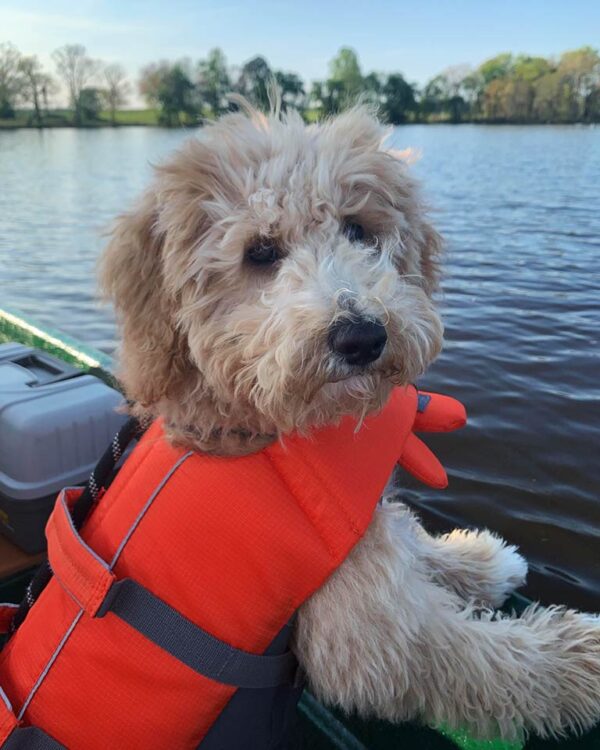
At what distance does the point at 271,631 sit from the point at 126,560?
519 mm

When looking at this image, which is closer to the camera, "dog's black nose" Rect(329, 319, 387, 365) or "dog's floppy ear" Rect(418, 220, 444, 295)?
"dog's black nose" Rect(329, 319, 387, 365)

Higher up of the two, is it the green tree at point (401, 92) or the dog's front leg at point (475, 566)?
the green tree at point (401, 92)

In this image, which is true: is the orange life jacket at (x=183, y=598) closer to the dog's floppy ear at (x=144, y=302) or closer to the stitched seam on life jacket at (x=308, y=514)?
the stitched seam on life jacket at (x=308, y=514)

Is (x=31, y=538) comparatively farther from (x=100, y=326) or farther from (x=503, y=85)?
(x=503, y=85)

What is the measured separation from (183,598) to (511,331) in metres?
6.07

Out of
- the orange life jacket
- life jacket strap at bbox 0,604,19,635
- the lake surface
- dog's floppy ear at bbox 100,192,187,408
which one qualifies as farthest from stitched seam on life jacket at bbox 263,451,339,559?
life jacket strap at bbox 0,604,19,635

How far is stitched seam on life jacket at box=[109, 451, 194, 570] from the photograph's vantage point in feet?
6.77

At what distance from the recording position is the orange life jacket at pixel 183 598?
6.40ft

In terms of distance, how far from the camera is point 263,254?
2.22m

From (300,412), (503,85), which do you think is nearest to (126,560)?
(300,412)

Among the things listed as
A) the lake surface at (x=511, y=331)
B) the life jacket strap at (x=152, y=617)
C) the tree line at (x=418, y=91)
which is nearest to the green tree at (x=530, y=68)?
the tree line at (x=418, y=91)

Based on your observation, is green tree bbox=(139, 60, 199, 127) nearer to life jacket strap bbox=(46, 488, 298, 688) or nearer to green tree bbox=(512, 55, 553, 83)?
green tree bbox=(512, 55, 553, 83)

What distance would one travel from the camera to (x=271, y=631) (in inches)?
80.8

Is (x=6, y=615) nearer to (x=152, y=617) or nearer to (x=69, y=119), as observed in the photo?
(x=152, y=617)
